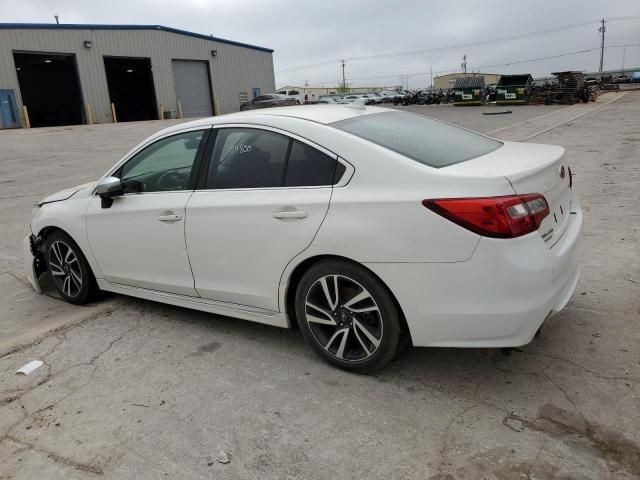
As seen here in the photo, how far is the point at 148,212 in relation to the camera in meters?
3.91

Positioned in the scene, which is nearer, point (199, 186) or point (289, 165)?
point (289, 165)

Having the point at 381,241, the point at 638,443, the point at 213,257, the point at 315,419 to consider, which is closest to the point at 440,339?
the point at 381,241

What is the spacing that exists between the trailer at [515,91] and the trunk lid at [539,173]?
36.8 m

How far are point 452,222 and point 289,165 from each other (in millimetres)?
1134

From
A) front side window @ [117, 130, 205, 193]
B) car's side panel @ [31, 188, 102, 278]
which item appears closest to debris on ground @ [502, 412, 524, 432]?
front side window @ [117, 130, 205, 193]

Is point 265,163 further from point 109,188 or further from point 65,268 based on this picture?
point 65,268

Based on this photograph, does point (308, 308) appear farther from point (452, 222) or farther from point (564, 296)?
point (564, 296)

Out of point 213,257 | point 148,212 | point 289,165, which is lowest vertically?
point 213,257

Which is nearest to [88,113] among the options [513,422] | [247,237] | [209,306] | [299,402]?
[209,306]

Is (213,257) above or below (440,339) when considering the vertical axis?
above

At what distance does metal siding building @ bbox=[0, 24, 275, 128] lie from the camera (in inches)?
1110

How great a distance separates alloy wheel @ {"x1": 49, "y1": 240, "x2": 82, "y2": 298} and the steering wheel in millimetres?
1199

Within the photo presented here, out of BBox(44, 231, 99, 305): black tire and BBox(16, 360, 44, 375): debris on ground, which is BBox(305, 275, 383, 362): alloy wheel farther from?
BBox(44, 231, 99, 305): black tire

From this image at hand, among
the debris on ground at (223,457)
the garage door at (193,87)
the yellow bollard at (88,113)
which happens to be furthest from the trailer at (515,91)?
the debris on ground at (223,457)
